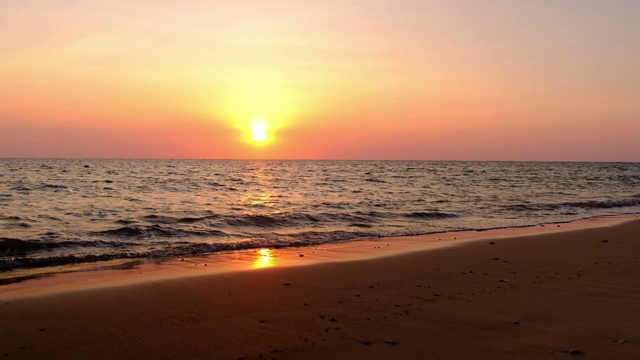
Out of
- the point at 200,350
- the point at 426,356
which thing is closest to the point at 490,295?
the point at 426,356

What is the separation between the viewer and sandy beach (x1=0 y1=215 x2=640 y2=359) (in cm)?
539

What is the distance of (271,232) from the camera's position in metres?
17.3

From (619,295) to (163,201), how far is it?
23094 mm

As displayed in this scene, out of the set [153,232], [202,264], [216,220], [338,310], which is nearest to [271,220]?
[216,220]

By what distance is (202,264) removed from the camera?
11.0 meters

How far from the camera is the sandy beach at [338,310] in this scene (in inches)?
212

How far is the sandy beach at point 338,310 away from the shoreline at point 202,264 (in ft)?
0.28

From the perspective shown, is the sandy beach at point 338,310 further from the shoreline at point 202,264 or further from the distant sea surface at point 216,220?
the distant sea surface at point 216,220

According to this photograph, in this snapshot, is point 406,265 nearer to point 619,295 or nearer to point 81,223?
point 619,295

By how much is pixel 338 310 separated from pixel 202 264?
198 inches

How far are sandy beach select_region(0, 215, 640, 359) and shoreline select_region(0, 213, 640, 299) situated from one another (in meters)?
0.08

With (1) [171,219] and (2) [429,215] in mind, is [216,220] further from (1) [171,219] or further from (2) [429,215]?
(2) [429,215]

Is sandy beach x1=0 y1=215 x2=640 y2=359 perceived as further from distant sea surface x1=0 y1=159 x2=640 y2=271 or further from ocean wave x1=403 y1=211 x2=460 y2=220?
ocean wave x1=403 y1=211 x2=460 y2=220

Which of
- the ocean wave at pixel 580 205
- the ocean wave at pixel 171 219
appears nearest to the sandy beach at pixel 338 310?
the ocean wave at pixel 171 219
